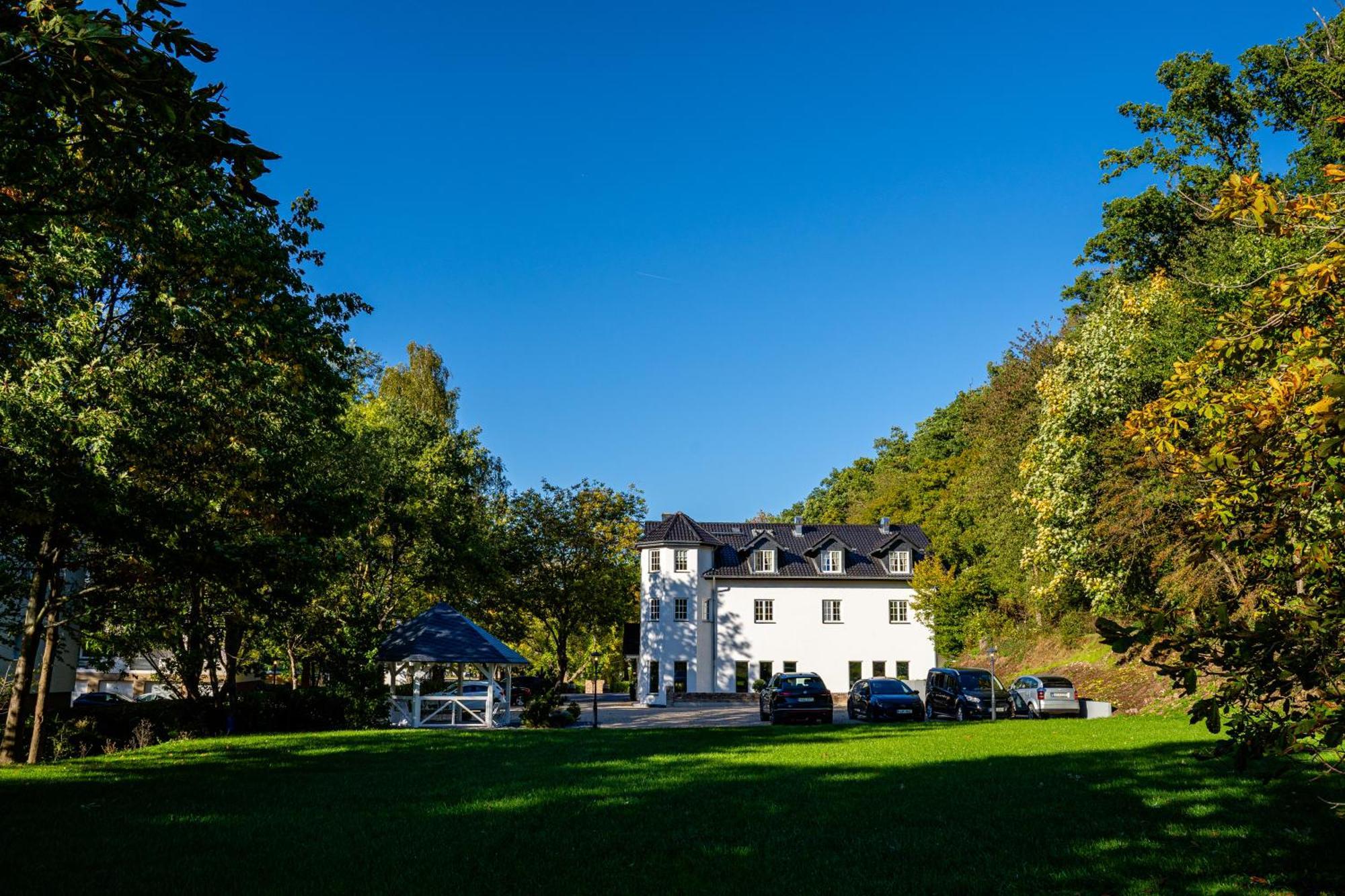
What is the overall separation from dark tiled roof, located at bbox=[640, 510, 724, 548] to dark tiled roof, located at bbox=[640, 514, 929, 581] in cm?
5

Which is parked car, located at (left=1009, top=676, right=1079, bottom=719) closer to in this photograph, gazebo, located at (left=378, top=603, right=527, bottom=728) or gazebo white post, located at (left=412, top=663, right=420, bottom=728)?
gazebo, located at (left=378, top=603, right=527, bottom=728)

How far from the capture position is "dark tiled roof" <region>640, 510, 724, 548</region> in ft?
169

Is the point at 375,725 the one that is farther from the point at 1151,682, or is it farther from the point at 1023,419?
the point at 1023,419

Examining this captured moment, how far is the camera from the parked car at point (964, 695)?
101ft

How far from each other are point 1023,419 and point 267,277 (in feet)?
119

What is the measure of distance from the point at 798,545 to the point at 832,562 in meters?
2.89

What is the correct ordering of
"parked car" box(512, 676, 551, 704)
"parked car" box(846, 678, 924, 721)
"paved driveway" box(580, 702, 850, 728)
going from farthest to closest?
"parked car" box(512, 676, 551, 704) → "paved driveway" box(580, 702, 850, 728) → "parked car" box(846, 678, 924, 721)

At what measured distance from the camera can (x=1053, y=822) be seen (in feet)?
28.6

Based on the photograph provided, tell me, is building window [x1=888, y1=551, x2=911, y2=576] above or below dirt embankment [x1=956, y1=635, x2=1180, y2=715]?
above

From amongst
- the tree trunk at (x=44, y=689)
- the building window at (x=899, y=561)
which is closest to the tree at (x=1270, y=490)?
the tree trunk at (x=44, y=689)

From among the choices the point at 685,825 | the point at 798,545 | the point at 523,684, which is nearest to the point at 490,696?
the point at 523,684

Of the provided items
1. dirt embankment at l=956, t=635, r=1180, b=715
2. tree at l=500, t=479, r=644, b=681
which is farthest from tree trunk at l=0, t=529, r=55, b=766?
tree at l=500, t=479, r=644, b=681

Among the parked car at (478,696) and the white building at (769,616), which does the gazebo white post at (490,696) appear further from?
the white building at (769,616)

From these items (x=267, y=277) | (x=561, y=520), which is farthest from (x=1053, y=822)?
(x=561, y=520)
